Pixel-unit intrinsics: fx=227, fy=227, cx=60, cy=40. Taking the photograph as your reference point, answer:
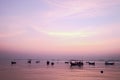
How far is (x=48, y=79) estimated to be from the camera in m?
40.8

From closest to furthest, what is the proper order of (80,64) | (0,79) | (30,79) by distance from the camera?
1. (0,79)
2. (30,79)
3. (80,64)

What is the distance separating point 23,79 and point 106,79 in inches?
611

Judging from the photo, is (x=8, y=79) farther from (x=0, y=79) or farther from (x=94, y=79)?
(x=94, y=79)

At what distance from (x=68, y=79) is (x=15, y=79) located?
941 centimetres

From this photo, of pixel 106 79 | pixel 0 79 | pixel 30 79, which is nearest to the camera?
pixel 0 79

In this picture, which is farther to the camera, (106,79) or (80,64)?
(80,64)

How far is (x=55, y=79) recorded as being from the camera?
40.7 metres

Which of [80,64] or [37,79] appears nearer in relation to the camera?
[37,79]

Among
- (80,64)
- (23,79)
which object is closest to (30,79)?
(23,79)

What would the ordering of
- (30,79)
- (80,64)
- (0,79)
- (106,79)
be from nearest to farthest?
(0,79)
(30,79)
(106,79)
(80,64)

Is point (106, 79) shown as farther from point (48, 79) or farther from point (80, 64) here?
point (80, 64)

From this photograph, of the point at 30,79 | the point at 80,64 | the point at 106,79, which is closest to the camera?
the point at 30,79

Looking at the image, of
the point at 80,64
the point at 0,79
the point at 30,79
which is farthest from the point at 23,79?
the point at 80,64

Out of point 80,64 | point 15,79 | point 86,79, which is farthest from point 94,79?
point 80,64
